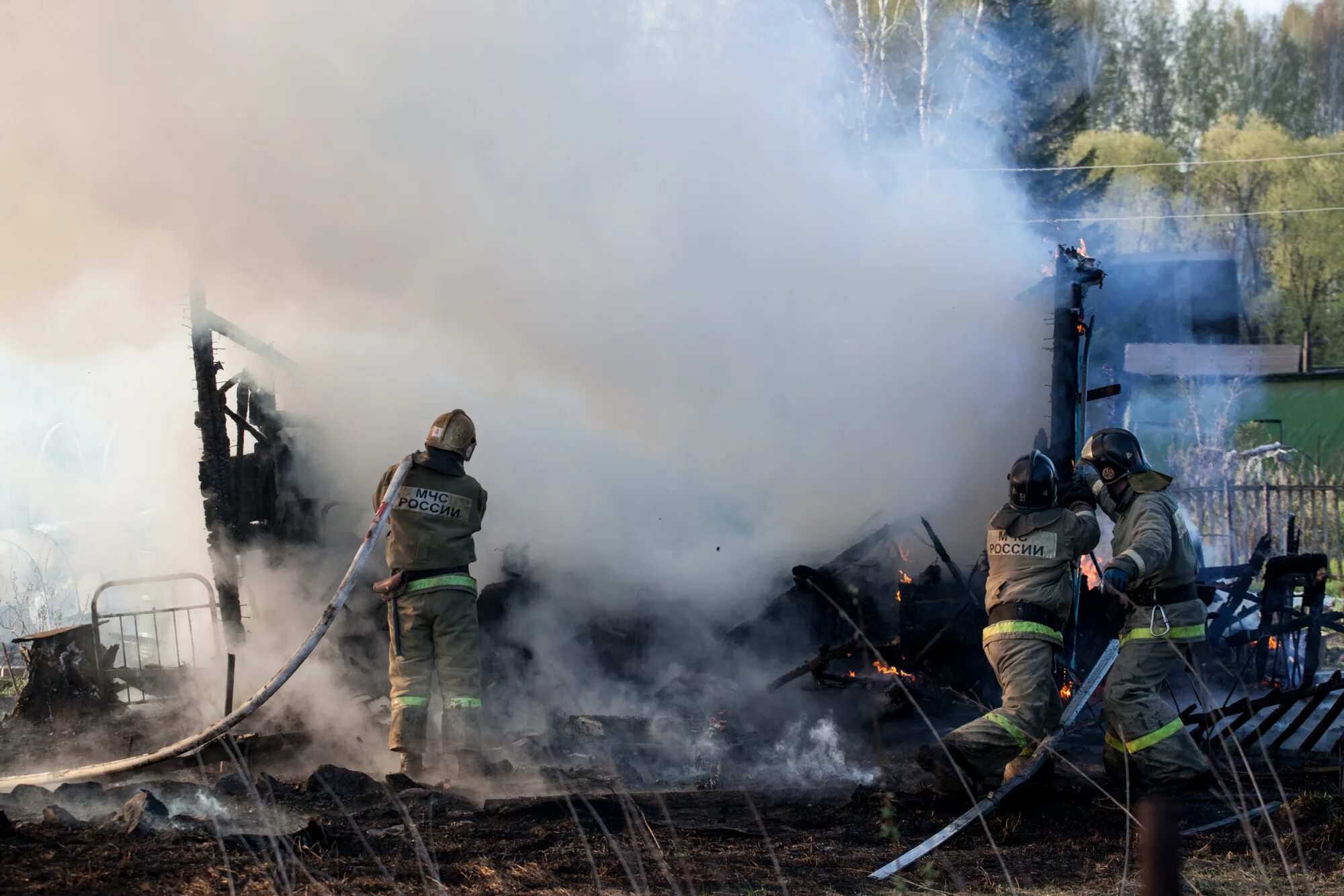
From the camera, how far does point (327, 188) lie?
759cm

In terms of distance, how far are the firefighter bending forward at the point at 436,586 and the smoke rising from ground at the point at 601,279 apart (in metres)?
1.93

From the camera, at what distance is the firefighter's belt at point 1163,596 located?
5570 millimetres

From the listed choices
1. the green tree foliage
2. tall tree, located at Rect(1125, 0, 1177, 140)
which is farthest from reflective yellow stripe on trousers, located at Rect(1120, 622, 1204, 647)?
tall tree, located at Rect(1125, 0, 1177, 140)

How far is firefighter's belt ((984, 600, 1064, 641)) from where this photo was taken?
17.5ft

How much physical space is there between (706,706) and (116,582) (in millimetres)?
3964

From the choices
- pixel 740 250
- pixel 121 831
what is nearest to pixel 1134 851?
pixel 121 831

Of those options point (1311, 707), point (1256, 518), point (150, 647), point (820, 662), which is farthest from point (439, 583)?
point (1256, 518)

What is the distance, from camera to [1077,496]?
591cm

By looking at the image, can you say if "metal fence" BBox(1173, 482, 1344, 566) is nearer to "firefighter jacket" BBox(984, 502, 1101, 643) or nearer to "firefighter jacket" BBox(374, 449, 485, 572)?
"firefighter jacket" BBox(984, 502, 1101, 643)

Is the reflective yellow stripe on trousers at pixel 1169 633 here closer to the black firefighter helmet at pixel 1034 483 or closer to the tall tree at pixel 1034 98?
the black firefighter helmet at pixel 1034 483

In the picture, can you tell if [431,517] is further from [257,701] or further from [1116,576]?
[1116,576]

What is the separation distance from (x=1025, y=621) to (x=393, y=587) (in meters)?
3.26

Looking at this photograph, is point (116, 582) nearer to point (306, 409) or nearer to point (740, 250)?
point (306, 409)

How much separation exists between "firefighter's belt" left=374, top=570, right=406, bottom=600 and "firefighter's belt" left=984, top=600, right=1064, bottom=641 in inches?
120
